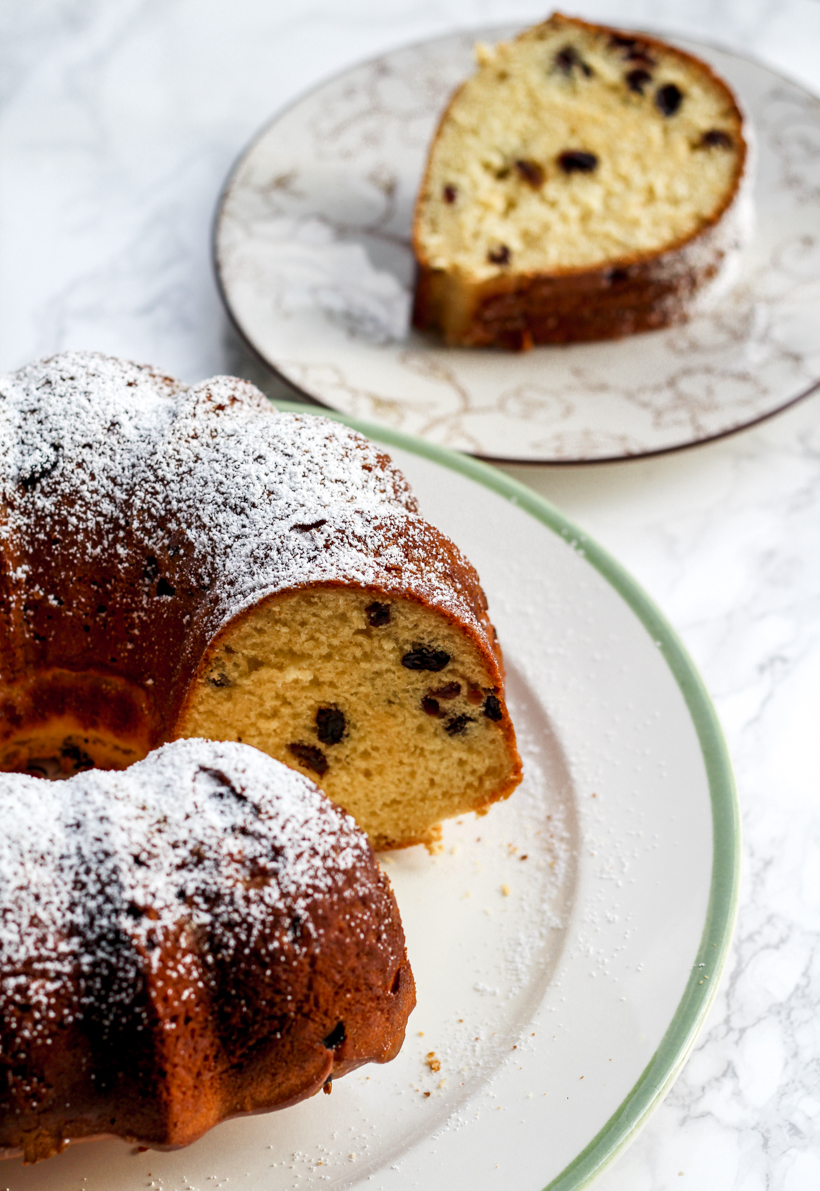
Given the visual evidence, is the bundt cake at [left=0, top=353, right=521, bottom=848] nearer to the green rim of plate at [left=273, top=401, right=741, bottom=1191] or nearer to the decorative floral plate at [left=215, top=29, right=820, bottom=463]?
the green rim of plate at [left=273, top=401, right=741, bottom=1191]

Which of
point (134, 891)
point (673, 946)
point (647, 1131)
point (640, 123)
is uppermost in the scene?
point (640, 123)

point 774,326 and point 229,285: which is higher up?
point 774,326

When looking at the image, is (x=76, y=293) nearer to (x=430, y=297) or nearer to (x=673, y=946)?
(x=430, y=297)

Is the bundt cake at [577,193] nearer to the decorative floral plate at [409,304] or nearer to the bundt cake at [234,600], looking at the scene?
the decorative floral plate at [409,304]

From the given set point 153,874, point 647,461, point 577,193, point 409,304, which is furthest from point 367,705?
point 577,193

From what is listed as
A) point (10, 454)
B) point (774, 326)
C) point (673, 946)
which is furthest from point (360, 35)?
point (673, 946)

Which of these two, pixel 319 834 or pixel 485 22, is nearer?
pixel 319 834

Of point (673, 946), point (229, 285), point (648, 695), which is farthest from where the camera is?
point (229, 285)
